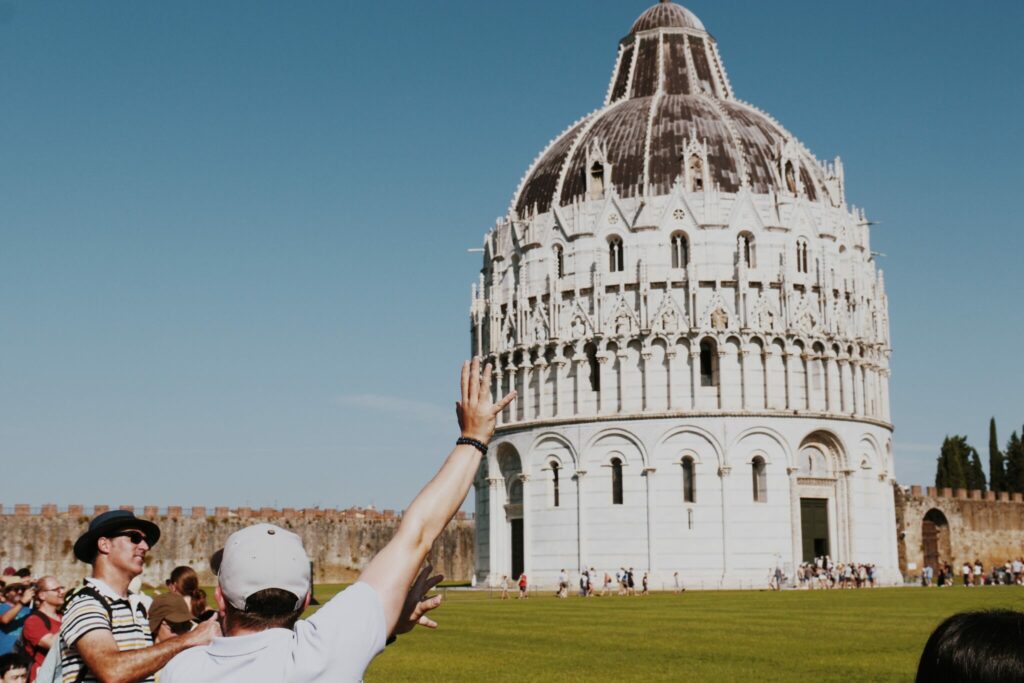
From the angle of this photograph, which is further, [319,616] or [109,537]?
[109,537]

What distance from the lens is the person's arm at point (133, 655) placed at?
6.21 meters

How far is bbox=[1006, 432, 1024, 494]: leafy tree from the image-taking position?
96688mm

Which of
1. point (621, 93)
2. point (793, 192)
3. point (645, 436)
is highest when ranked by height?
point (621, 93)

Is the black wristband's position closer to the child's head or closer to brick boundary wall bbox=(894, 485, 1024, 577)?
the child's head

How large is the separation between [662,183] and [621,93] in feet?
39.1

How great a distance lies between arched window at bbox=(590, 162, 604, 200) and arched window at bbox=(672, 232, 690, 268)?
4841 mm

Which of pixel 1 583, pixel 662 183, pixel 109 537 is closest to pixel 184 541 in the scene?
pixel 662 183

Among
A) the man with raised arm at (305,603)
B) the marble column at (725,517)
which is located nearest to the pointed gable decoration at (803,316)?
the marble column at (725,517)

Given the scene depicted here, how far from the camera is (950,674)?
3178 mm

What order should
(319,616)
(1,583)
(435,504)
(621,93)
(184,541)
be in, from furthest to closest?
(184,541), (621,93), (1,583), (435,504), (319,616)

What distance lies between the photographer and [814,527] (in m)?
62.7

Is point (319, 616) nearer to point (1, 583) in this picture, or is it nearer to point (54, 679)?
point (54, 679)

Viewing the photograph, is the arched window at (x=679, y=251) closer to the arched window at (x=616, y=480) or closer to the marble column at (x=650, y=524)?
the arched window at (x=616, y=480)

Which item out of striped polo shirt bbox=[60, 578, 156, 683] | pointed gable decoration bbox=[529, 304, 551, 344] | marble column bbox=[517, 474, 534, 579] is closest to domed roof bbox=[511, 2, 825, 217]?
pointed gable decoration bbox=[529, 304, 551, 344]
